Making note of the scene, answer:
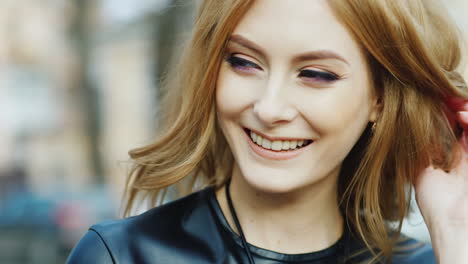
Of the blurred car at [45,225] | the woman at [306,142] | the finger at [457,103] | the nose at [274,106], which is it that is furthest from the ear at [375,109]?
the blurred car at [45,225]

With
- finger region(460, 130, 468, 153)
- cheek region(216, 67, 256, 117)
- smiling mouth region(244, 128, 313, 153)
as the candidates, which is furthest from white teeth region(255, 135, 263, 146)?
finger region(460, 130, 468, 153)

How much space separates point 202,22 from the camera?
2.44 m

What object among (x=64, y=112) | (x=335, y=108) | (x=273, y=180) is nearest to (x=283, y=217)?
(x=273, y=180)

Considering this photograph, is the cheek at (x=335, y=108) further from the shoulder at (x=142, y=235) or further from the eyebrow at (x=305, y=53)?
the shoulder at (x=142, y=235)

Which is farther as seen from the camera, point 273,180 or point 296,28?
point 273,180

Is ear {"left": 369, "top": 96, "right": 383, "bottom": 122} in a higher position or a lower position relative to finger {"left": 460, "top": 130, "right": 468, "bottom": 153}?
higher

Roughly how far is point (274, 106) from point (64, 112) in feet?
80.9

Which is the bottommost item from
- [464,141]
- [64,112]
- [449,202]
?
[64,112]

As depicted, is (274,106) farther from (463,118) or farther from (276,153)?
(463,118)

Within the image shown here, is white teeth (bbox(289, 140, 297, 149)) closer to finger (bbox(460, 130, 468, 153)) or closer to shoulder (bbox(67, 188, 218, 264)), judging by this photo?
shoulder (bbox(67, 188, 218, 264))

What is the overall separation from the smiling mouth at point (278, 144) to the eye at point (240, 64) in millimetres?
218

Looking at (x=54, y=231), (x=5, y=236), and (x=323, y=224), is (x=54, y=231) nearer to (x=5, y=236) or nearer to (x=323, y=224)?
(x=5, y=236)

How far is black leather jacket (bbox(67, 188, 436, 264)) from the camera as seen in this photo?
2320 mm

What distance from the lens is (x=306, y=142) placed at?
229cm
